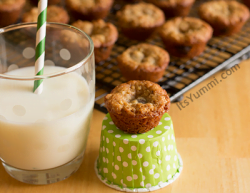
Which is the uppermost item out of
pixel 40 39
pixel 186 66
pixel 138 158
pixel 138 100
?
pixel 40 39

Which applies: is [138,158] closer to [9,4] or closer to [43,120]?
[43,120]

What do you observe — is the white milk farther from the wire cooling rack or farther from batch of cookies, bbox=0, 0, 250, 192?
the wire cooling rack

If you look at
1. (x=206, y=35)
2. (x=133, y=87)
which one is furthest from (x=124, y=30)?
(x=133, y=87)

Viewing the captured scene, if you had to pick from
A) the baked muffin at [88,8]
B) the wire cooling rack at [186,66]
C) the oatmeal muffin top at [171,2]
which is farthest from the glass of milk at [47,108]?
the oatmeal muffin top at [171,2]

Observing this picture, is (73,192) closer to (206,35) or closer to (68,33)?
(68,33)

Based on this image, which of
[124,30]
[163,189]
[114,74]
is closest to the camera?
[163,189]

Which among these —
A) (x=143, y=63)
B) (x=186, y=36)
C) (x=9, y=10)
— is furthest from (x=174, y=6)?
(x=9, y=10)

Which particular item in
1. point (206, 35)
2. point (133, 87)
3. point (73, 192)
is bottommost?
point (73, 192)
